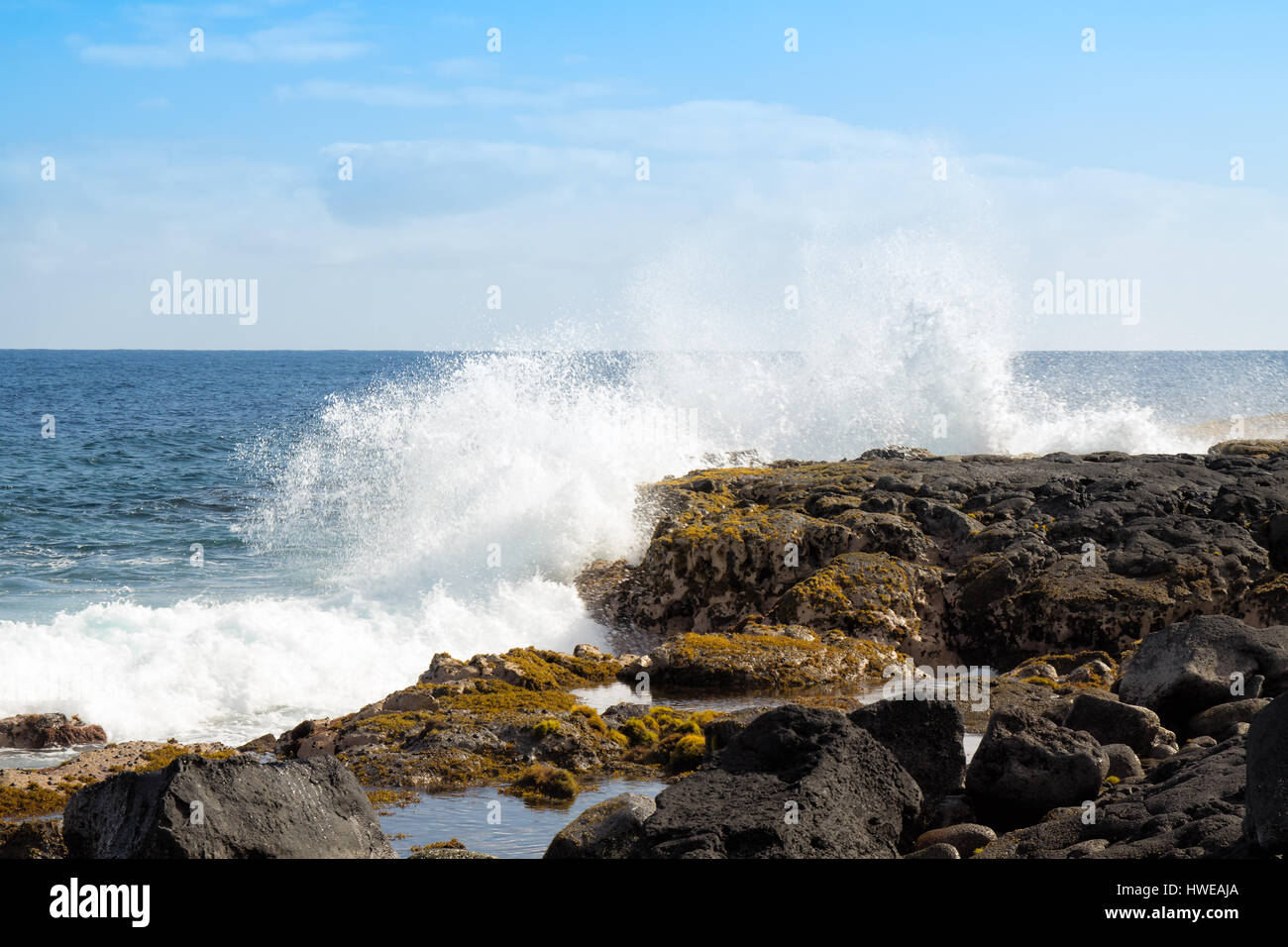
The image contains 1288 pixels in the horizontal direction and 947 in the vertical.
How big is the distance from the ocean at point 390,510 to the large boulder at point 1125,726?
23.2ft

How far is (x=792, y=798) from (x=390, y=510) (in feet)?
46.5

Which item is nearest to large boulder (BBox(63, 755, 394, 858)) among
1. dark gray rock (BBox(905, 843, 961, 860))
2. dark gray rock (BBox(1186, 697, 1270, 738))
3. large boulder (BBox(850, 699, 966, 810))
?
dark gray rock (BBox(905, 843, 961, 860))

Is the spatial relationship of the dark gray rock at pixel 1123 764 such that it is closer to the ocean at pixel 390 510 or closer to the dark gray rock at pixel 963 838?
the dark gray rock at pixel 963 838

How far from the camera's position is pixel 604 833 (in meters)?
5.88

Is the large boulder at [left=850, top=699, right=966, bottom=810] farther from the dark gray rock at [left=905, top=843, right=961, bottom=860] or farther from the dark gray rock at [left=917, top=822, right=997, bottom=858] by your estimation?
the dark gray rock at [left=905, top=843, right=961, bottom=860]

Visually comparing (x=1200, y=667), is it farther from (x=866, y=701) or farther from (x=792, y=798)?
(x=792, y=798)

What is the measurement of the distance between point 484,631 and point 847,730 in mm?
8695

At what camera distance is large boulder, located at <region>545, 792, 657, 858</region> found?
228 inches

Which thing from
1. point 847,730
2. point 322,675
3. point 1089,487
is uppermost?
point 1089,487

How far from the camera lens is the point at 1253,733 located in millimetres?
4988

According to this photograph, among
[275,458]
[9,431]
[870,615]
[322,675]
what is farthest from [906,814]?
[9,431]

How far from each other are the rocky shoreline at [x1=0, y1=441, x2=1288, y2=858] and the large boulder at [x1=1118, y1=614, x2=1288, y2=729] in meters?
0.02

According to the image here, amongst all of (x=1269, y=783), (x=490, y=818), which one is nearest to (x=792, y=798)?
(x=1269, y=783)
